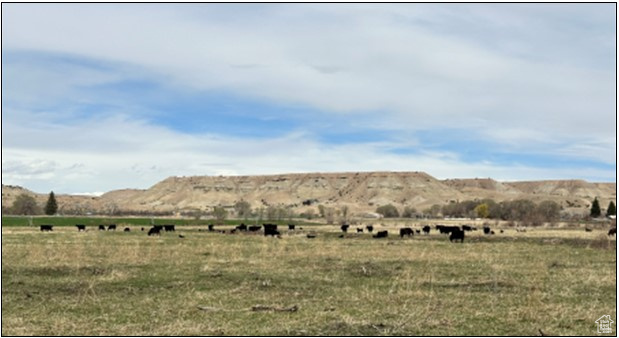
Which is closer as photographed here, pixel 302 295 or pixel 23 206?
pixel 302 295

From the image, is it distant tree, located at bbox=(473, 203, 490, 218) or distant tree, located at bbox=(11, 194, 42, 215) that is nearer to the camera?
distant tree, located at bbox=(11, 194, 42, 215)

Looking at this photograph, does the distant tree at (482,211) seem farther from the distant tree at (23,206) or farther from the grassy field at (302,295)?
the grassy field at (302,295)

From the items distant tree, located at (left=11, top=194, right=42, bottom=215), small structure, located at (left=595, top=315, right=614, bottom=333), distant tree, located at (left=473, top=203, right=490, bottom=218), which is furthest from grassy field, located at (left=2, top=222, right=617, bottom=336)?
distant tree, located at (left=473, top=203, right=490, bottom=218)

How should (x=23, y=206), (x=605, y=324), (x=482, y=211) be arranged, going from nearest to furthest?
(x=605, y=324), (x=23, y=206), (x=482, y=211)

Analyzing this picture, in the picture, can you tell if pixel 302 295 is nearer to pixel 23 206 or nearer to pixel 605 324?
pixel 605 324

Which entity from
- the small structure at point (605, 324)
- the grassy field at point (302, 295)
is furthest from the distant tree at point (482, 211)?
the small structure at point (605, 324)

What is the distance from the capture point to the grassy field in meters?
12.9

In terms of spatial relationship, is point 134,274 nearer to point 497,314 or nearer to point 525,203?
point 497,314

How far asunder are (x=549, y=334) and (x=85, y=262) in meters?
19.8

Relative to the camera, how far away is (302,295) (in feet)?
56.6

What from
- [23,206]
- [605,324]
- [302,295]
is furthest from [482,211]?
[605,324]

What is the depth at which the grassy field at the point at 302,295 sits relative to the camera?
12945 mm

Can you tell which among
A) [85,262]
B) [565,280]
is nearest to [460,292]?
[565,280]

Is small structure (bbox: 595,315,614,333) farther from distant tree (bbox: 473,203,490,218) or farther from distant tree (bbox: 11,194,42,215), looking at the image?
distant tree (bbox: 473,203,490,218)
